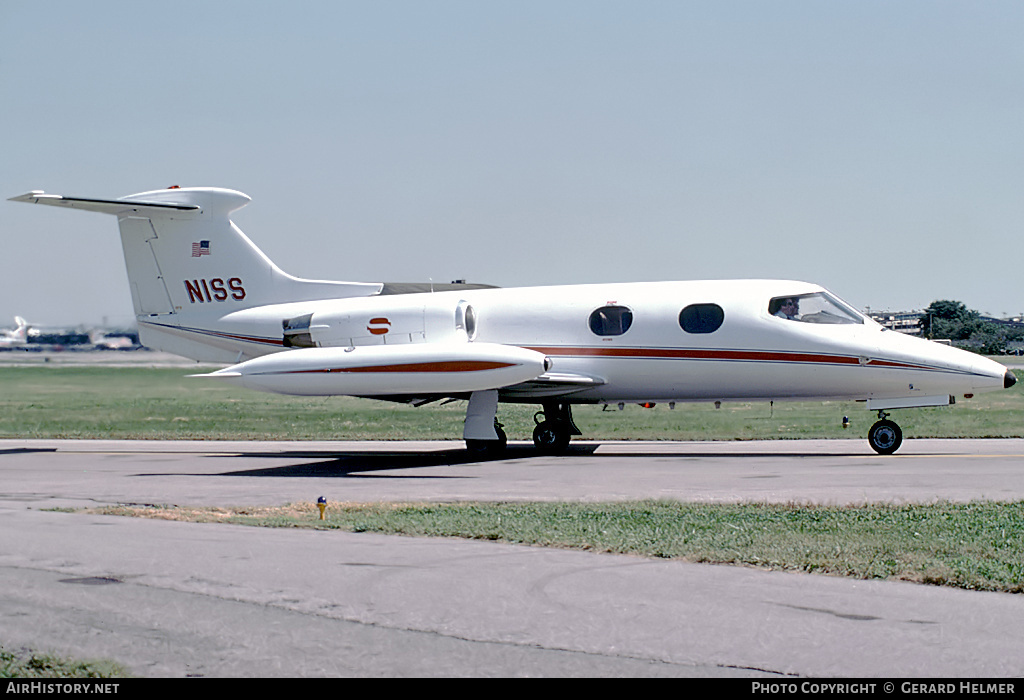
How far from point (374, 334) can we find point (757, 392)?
24.4 ft

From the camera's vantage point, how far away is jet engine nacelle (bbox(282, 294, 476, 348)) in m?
21.1

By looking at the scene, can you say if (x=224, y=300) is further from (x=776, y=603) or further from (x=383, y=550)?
(x=776, y=603)

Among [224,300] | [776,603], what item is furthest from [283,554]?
[224,300]

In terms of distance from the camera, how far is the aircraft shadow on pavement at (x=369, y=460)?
1808 cm

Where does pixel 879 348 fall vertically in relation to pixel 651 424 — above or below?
above

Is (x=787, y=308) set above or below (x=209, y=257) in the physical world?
below

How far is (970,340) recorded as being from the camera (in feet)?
128

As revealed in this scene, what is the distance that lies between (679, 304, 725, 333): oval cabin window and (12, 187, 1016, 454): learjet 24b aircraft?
0.08ft

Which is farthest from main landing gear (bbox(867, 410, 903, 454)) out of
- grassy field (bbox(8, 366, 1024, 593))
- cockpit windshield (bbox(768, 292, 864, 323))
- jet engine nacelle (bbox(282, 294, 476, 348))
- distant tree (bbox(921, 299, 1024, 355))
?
distant tree (bbox(921, 299, 1024, 355))

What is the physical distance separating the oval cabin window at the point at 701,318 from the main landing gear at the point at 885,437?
3.35 m

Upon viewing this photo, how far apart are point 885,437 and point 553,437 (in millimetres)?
6323

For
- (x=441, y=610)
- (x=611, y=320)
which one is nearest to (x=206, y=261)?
(x=611, y=320)

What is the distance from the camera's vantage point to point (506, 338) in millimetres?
21547

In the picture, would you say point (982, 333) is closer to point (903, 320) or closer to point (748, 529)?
point (903, 320)
